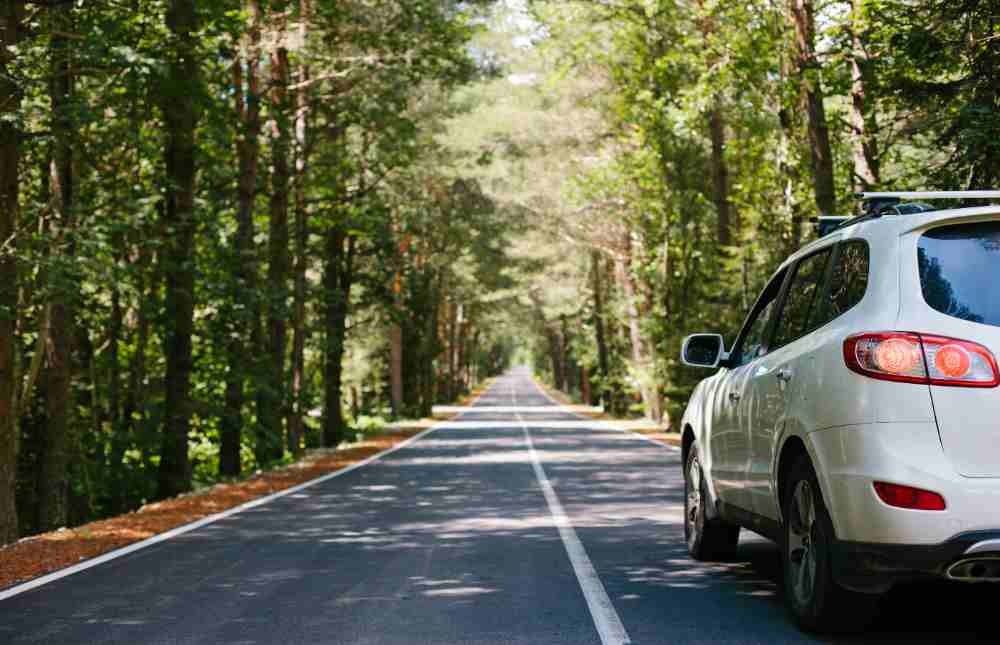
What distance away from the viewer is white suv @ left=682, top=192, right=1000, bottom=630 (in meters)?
5.29

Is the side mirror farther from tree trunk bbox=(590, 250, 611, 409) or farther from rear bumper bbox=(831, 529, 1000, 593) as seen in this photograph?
tree trunk bbox=(590, 250, 611, 409)

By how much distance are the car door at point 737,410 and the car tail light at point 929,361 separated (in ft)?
6.73

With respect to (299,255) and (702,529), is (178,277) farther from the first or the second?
(702,529)

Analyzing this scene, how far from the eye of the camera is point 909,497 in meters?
5.33

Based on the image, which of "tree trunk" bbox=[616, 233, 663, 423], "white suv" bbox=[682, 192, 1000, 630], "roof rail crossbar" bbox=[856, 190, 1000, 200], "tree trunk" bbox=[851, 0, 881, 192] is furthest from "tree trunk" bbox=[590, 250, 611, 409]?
"white suv" bbox=[682, 192, 1000, 630]

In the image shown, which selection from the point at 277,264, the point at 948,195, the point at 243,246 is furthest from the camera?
the point at 277,264

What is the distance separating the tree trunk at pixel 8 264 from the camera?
563 inches

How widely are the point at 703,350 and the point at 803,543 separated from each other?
2.14 m

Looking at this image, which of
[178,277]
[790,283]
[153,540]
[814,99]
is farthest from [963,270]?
[178,277]

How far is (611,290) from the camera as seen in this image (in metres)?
54.3

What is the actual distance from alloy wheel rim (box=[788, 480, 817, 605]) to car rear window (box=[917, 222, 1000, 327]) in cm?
121

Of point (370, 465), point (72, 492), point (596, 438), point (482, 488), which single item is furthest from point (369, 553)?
point (596, 438)

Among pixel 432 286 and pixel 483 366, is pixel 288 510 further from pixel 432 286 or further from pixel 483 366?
pixel 483 366

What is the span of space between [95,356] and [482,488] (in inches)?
655
